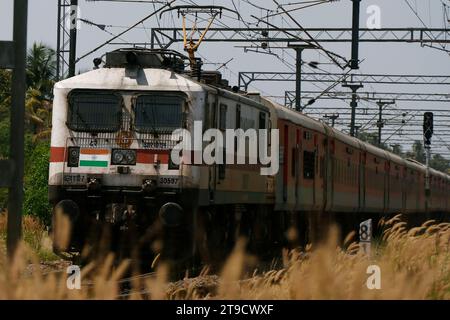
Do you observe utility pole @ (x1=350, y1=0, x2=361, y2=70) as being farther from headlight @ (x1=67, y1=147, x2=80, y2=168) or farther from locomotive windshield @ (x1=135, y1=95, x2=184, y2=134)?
headlight @ (x1=67, y1=147, x2=80, y2=168)

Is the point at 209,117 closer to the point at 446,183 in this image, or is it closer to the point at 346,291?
the point at 346,291

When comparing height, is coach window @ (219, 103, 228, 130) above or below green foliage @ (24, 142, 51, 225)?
above

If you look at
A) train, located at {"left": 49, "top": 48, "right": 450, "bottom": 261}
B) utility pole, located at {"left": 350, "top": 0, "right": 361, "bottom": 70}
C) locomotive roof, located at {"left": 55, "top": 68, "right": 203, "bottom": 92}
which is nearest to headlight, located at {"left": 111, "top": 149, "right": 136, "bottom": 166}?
train, located at {"left": 49, "top": 48, "right": 450, "bottom": 261}

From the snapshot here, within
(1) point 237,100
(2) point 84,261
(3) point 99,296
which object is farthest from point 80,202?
(3) point 99,296

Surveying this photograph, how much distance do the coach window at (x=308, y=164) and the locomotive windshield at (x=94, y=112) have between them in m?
8.04

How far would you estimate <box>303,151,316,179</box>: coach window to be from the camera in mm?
22341

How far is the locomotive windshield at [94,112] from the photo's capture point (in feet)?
49.0

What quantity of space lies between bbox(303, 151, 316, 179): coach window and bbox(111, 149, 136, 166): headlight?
8165 millimetres

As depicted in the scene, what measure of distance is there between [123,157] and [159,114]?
817 millimetres

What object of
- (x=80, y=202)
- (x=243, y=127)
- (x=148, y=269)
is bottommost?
(x=148, y=269)

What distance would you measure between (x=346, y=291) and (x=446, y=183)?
46.3 m

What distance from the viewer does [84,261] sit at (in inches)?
586

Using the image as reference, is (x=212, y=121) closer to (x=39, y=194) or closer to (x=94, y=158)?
(x=94, y=158)

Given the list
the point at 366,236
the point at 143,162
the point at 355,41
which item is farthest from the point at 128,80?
Result: the point at 355,41
